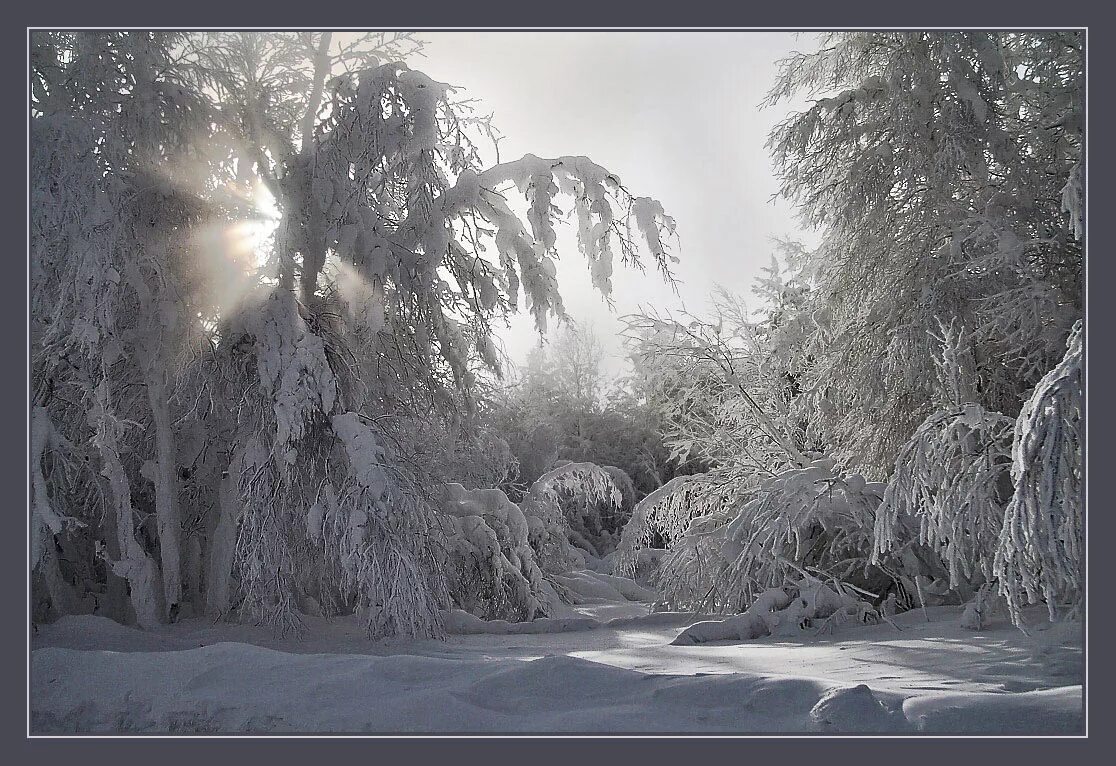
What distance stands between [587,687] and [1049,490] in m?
2.43

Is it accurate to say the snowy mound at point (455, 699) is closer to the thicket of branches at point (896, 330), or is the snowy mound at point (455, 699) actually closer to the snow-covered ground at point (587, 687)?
the snow-covered ground at point (587, 687)

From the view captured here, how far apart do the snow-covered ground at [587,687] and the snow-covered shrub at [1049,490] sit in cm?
56

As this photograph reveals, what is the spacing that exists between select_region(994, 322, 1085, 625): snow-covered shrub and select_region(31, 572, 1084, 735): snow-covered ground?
561 mm

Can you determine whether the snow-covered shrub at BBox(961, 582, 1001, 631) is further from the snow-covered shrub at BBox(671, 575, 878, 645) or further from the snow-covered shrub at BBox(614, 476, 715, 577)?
the snow-covered shrub at BBox(614, 476, 715, 577)

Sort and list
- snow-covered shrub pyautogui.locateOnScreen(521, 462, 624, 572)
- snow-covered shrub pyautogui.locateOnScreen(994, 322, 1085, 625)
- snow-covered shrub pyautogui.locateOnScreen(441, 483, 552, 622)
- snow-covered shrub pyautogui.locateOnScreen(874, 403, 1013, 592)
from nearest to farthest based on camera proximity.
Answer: snow-covered shrub pyautogui.locateOnScreen(994, 322, 1085, 625) → snow-covered shrub pyautogui.locateOnScreen(874, 403, 1013, 592) → snow-covered shrub pyautogui.locateOnScreen(441, 483, 552, 622) → snow-covered shrub pyautogui.locateOnScreen(521, 462, 624, 572)

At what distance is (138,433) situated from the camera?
7465 mm

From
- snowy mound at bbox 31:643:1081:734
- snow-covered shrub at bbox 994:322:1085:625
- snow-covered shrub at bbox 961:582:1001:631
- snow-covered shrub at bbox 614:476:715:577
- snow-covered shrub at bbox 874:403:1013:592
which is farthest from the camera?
snow-covered shrub at bbox 614:476:715:577

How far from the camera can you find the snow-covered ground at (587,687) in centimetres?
418

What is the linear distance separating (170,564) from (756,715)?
486 centimetres

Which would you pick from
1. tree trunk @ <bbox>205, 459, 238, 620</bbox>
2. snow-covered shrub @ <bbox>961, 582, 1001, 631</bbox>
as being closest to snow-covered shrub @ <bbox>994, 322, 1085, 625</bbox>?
snow-covered shrub @ <bbox>961, 582, 1001, 631</bbox>

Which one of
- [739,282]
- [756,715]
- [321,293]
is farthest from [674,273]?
[756,715]

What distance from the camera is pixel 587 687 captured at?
4496 mm

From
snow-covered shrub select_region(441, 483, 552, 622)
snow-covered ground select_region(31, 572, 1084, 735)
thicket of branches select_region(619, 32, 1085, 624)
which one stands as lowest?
snow-covered ground select_region(31, 572, 1084, 735)

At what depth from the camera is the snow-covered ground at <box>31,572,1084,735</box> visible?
165 inches
